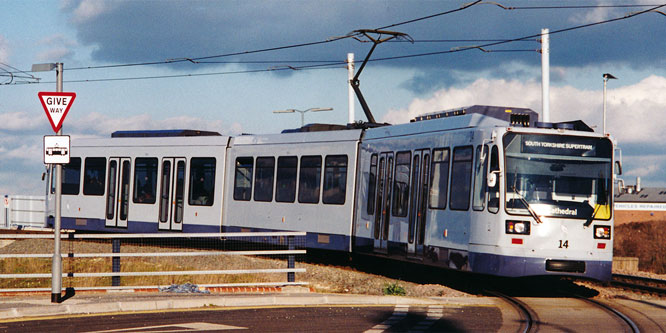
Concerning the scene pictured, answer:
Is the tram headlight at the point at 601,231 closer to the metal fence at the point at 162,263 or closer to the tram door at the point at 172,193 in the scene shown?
the metal fence at the point at 162,263

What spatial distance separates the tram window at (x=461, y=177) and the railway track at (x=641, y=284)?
14.5 ft

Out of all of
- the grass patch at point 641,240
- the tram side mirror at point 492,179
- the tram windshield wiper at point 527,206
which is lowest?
the grass patch at point 641,240

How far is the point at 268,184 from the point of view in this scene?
25.0 metres

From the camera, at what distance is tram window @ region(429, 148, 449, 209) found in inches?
710

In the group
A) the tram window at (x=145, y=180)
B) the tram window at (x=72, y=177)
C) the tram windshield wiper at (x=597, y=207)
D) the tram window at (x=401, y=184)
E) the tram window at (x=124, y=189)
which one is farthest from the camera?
the tram window at (x=72, y=177)

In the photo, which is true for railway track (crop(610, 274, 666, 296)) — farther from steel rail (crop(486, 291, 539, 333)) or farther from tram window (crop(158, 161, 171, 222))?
tram window (crop(158, 161, 171, 222))

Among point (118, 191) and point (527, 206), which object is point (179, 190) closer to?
point (118, 191)

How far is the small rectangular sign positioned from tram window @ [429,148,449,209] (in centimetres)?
768

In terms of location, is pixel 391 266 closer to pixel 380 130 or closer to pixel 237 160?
pixel 380 130

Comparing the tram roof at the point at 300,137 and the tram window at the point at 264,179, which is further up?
the tram roof at the point at 300,137

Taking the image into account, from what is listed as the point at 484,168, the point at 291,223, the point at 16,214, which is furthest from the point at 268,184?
the point at 16,214

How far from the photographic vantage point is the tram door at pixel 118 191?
28359mm

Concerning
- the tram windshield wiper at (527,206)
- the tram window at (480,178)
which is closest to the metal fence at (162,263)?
the tram window at (480,178)

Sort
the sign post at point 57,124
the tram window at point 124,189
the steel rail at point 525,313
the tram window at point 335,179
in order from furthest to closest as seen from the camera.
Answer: the tram window at point 124,189, the tram window at point 335,179, the sign post at point 57,124, the steel rail at point 525,313
